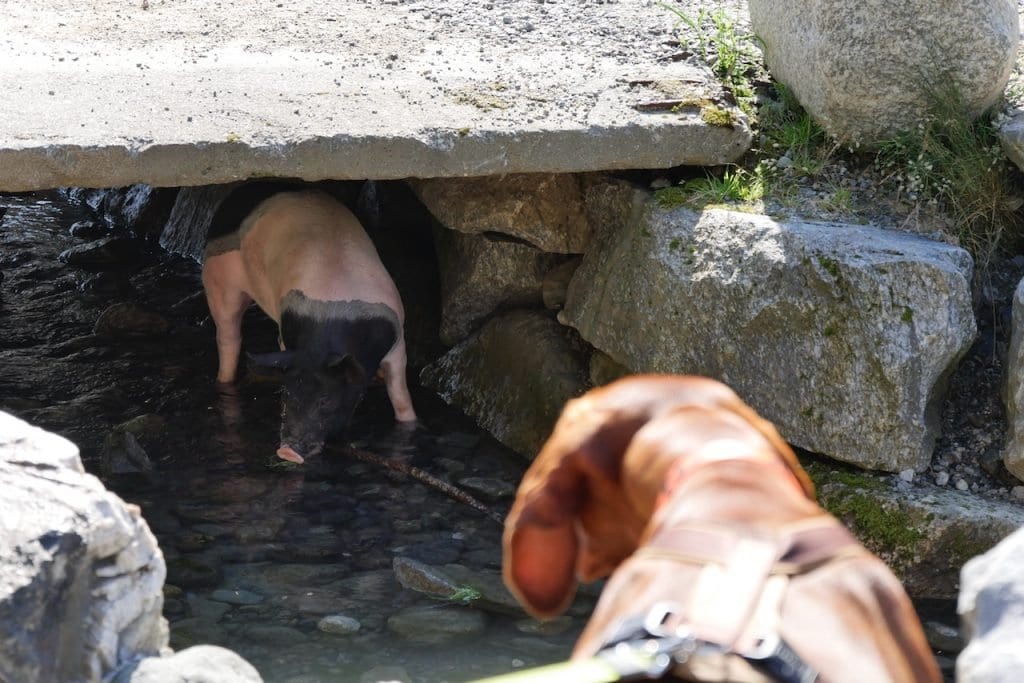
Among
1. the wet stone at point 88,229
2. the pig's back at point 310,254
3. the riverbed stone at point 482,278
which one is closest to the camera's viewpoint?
the pig's back at point 310,254

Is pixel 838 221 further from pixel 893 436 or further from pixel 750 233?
pixel 893 436

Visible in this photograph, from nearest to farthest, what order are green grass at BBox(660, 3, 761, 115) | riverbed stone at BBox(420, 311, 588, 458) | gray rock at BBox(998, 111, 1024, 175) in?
gray rock at BBox(998, 111, 1024, 175) < green grass at BBox(660, 3, 761, 115) < riverbed stone at BBox(420, 311, 588, 458)

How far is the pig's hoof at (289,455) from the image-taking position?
239 inches

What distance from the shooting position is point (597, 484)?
2043 millimetres

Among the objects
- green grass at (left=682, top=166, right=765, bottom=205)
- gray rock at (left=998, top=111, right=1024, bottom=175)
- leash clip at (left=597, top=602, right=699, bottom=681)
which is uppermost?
leash clip at (left=597, top=602, right=699, bottom=681)

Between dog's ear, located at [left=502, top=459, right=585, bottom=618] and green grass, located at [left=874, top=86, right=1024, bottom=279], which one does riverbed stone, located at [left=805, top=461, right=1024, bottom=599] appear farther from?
dog's ear, located at [left=502, top=459, right=585, bottom=618]

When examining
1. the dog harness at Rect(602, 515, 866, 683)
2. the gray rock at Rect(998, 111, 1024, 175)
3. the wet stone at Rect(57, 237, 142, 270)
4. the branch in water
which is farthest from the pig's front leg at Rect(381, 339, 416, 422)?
the dog harness at Rect(602, 515, 866, 683)

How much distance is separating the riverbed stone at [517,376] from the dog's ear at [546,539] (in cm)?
395

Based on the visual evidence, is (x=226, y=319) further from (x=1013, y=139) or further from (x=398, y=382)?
(x=1013, y=139)

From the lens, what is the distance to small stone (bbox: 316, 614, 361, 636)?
15.1ft

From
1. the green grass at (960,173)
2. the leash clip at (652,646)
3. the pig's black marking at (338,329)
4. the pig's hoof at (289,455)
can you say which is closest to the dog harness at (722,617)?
the leash clip at (652,646)

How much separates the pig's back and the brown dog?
14.5ft

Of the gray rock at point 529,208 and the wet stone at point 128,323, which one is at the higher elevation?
the gray rock at point 529,208

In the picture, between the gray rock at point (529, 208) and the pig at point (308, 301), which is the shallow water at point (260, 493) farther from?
the gray rock at point (529, 208)
